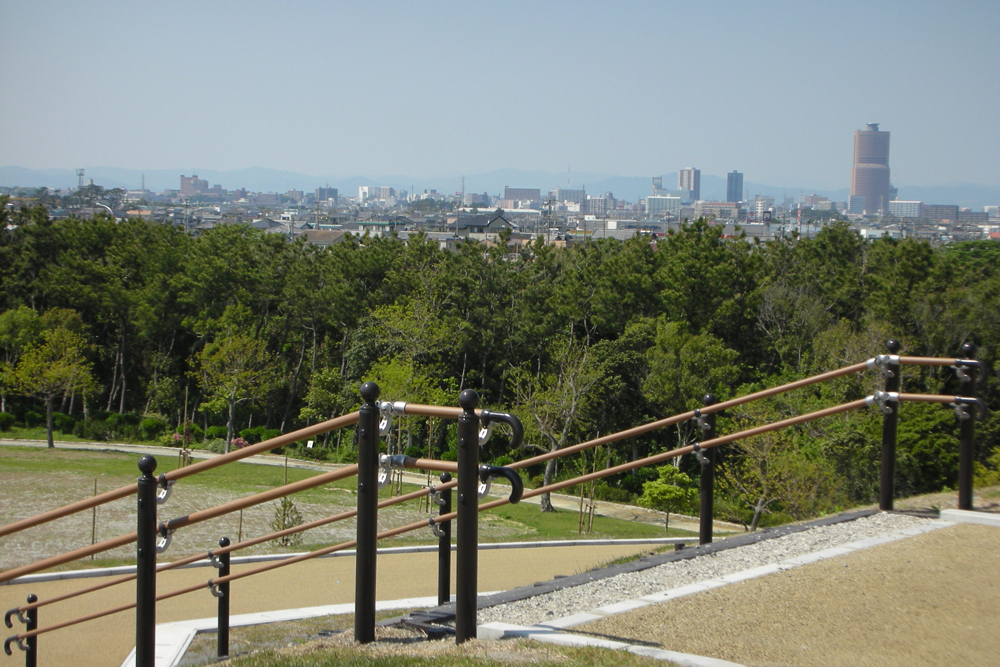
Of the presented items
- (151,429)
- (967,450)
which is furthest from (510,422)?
(151,429)

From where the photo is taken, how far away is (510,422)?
3.23 m

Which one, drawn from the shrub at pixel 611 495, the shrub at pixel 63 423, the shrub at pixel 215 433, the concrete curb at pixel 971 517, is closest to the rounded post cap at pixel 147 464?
the concrete curb at pixel 971 517

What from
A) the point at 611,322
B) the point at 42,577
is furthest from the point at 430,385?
the point at 42,577

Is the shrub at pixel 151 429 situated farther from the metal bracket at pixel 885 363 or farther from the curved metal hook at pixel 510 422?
the curved metal hook at pixel 510 422

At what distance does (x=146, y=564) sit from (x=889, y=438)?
4.51 metres

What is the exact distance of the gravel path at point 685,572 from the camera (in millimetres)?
3941

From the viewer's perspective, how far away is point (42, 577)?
7.30 metres

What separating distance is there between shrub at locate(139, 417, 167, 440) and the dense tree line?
3.03 ft

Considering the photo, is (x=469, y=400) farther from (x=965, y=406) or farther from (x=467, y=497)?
(x=965, y=406)

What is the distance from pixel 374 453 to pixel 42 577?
17.9 feet

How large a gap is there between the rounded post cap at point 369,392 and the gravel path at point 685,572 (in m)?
1.17

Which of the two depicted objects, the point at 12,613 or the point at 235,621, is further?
the point at 235,621

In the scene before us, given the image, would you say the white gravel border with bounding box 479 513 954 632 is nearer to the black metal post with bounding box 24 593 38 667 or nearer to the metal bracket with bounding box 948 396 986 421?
the metal bracket with bounding box 948 396 986 421

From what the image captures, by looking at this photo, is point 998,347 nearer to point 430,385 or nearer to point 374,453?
point 430,385
